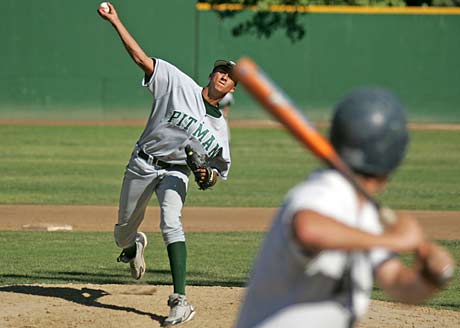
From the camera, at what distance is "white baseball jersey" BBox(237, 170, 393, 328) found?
2955mm

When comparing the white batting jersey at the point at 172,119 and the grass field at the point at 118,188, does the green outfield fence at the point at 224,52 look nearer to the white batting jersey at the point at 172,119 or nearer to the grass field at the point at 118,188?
the grass field at the point at 118,188

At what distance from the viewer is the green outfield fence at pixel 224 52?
29.4 metres

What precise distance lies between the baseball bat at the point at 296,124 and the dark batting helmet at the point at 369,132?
4cm

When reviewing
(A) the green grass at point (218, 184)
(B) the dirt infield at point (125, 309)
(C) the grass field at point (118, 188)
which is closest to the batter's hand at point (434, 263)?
(B) the dirt infield at point (125, 309)

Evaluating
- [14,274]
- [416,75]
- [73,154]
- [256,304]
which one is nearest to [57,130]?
[73,154]

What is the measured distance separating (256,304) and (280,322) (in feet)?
A: 0.32

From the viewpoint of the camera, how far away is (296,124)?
2.95m

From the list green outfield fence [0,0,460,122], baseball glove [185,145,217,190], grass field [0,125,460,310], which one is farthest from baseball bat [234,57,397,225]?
Answer: green outfield fence [0,0,460,122]

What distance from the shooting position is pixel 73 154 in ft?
69.6

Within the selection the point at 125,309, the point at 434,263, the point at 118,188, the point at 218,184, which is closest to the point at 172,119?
the point at 125,309

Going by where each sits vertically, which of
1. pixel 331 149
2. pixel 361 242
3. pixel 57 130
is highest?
pixel 331 149

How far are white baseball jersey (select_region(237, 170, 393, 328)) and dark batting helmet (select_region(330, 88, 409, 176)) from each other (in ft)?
0.29

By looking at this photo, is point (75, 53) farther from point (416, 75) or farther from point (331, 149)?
point (331, 149)

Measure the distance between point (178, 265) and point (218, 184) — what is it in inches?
395
